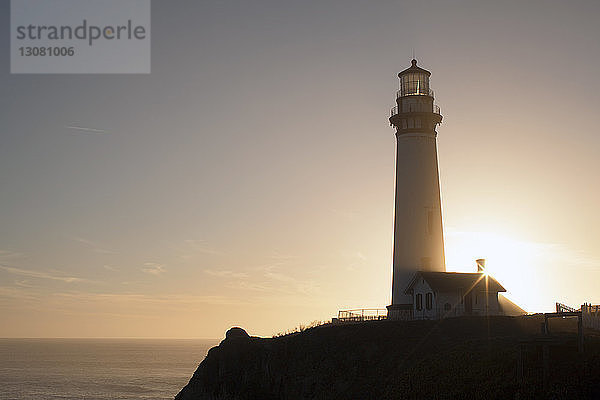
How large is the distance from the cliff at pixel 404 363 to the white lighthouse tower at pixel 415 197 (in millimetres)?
7608

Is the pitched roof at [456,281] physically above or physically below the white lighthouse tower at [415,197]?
below

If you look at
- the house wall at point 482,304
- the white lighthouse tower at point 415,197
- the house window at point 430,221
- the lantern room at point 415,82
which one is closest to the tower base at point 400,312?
the white lighthouse tower at point 415,197

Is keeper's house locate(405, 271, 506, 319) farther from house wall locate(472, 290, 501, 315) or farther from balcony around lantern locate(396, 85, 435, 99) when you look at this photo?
balcony around lantern locate(396, 85, 435, 99)

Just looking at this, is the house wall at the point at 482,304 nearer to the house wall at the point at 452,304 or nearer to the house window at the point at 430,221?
→ the house wall at the point at 452,304

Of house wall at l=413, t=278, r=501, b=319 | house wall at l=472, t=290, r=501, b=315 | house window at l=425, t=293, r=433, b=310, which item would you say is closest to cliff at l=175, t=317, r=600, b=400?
house wall at l=413, t=278, r=501, b=319

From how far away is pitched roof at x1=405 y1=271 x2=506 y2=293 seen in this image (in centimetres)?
5162

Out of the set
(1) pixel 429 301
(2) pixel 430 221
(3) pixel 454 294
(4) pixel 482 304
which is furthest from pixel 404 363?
(2) pixel 430 221

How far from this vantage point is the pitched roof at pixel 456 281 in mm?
51625

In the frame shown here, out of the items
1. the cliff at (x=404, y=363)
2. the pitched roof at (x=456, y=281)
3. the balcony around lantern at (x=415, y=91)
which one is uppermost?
the balcony around lantern at (x=415, y=91)

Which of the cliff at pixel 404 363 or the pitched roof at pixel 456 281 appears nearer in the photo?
the cliff at pixel 404 363

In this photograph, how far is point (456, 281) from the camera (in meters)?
52.3

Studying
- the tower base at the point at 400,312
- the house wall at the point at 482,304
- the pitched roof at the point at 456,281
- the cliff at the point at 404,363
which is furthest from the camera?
the tower base at the point at 400,312

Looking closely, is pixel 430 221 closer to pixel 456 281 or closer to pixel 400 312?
pixel 456 281

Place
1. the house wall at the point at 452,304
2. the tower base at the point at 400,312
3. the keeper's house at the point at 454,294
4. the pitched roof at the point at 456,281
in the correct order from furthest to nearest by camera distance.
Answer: the tower base at the point at 400,312 → the pitched roof at the point at 456,281 → the keeper's house at the point at 454,294 → the house wall at the point at 452,304
